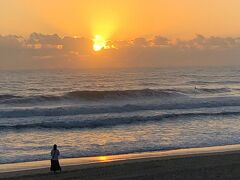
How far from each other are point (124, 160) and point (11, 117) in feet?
65.6

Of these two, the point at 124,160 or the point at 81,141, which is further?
the point at 81,141

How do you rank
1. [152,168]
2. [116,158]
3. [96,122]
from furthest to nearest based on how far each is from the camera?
1. [96,122]
2. [116,158]
3. [152,168]

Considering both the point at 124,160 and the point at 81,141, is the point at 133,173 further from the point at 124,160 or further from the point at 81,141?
the point at 81,141

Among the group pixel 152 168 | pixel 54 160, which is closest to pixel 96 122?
pixel 152 168

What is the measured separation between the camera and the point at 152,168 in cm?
1505

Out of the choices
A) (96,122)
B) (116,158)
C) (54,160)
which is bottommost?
(116,158)

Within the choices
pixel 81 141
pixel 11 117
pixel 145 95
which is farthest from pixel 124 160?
pixel 145 95

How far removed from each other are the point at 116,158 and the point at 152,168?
336cm

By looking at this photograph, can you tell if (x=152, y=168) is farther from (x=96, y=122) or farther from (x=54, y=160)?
(x=96, y=122)

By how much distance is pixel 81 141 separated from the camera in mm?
22859

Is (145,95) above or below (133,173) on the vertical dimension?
above

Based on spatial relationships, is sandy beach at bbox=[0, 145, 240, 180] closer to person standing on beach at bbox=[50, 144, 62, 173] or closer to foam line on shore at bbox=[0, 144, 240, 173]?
foam line on shore at bbox=[0, 144, 240, 173]

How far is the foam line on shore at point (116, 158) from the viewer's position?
16.4 meters

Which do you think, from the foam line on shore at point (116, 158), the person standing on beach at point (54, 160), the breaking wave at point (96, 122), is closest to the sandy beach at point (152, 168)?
the foam line on shore at point (116, 158)
